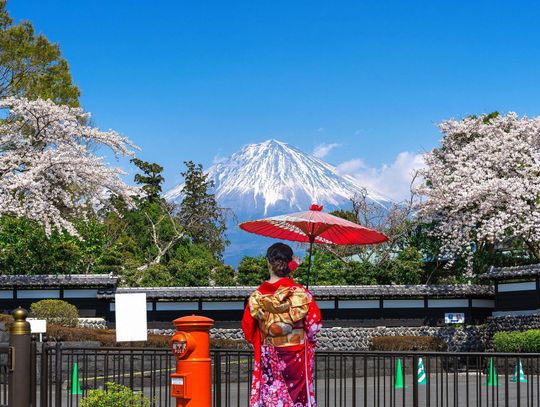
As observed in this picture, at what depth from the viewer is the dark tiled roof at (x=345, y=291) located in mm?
35562

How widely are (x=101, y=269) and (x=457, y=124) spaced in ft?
50.7

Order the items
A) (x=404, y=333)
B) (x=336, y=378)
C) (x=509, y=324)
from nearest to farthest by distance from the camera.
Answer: (x=336, y=378) → (x=509, y=324) → (x=404, y=333)

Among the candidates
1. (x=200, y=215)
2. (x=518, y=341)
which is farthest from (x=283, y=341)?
(x=200, y=215)

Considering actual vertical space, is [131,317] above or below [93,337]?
above

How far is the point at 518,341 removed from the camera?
31156mm

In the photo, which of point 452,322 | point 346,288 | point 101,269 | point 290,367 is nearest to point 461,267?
point 452,322

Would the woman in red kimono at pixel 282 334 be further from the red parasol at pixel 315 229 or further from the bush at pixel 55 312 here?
the bush at pixel 55 312

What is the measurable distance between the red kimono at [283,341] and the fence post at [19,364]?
2078 millimetres

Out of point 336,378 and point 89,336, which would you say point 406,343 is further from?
point 336,378

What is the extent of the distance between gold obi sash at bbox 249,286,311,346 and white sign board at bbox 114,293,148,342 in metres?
8.47

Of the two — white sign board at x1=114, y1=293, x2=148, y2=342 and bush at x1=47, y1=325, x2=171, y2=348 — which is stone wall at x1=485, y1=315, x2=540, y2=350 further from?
white sign board at x1=114, y1=293, x2=148, y2=342

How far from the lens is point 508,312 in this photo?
35156mm

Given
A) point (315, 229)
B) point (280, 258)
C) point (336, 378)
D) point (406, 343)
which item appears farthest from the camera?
point (406, 343)

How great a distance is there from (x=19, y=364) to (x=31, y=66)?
125 feet
